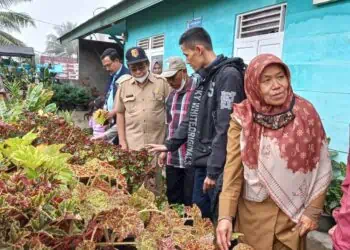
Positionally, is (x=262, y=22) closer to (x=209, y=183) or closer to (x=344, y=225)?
(x=209, y=183)

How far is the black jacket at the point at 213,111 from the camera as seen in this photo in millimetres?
2021

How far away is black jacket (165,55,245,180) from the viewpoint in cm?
202

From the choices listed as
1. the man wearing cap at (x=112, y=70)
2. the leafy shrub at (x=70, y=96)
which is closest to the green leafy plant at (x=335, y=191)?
the man wearing cap at (x=112, y=70)

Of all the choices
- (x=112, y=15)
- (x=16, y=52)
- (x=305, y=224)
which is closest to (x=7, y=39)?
(x=16, y=52)

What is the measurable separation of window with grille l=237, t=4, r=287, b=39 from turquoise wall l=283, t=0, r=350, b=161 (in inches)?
6.3

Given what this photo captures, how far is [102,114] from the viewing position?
12.4ft

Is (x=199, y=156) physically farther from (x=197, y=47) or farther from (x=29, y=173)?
(x=29, y=173)

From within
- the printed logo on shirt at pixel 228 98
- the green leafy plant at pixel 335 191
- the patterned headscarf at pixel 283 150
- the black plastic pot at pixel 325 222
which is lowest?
the black plastic pot at pixel 325 222

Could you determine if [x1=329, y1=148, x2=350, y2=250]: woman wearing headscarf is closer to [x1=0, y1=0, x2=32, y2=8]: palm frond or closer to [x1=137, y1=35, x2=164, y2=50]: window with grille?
[x1=137, y1=35, x2=164, y2=50]: window with grille

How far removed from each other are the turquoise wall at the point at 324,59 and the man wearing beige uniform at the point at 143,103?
1297 millimetres

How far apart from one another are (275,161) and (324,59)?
81.0 inches

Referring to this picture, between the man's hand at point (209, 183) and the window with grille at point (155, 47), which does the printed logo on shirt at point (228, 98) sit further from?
the window with grille at point (155, 47)

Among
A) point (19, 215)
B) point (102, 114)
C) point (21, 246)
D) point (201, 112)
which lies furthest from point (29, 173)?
point (102, 114)

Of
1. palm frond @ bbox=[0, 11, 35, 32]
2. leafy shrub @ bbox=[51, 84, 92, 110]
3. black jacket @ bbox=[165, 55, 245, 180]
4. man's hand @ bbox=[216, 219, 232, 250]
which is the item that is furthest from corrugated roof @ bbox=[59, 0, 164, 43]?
palm frond @ bbox=[0, 11, 35, 32]
